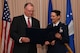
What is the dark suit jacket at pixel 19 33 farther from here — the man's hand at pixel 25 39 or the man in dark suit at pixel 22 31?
the man's hand at pixel 25 39

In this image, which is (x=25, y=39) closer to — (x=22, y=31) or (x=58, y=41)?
(x=22, y=31)

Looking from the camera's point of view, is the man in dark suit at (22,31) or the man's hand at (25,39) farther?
the man in dark suit at (22,31)

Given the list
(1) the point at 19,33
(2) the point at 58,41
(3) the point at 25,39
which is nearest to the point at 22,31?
(1) the point at 19,33

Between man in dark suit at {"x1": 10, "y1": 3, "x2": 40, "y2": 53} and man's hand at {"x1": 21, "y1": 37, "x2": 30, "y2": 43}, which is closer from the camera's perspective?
man's hand at {"x1": 21, "y1": 37, "x2": 30, "y2": 43}

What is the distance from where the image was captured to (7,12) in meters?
4.57

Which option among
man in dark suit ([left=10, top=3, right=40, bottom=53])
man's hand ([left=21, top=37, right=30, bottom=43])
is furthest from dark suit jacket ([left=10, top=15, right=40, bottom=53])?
man's hand ([left=21, top=37, right=30, bottom=43])

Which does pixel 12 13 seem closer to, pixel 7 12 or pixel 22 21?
pixel 7 12

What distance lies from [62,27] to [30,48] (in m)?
0.71

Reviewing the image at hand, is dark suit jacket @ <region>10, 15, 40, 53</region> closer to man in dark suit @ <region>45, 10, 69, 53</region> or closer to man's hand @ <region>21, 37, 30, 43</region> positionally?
man's hand @ <region>21, 37, 30, 43</region>

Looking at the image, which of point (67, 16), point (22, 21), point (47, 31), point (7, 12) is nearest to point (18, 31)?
point (22, 21)

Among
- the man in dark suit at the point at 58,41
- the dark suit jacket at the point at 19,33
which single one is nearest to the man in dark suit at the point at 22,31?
the dark suit jacket at the point at 19,33

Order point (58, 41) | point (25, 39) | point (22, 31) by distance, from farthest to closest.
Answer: point (58, 41)
point (22, 31)
point (25, 39)

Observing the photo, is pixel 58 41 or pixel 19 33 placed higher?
pixel 19 33

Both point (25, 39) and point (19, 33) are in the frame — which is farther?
point (19, 33)
